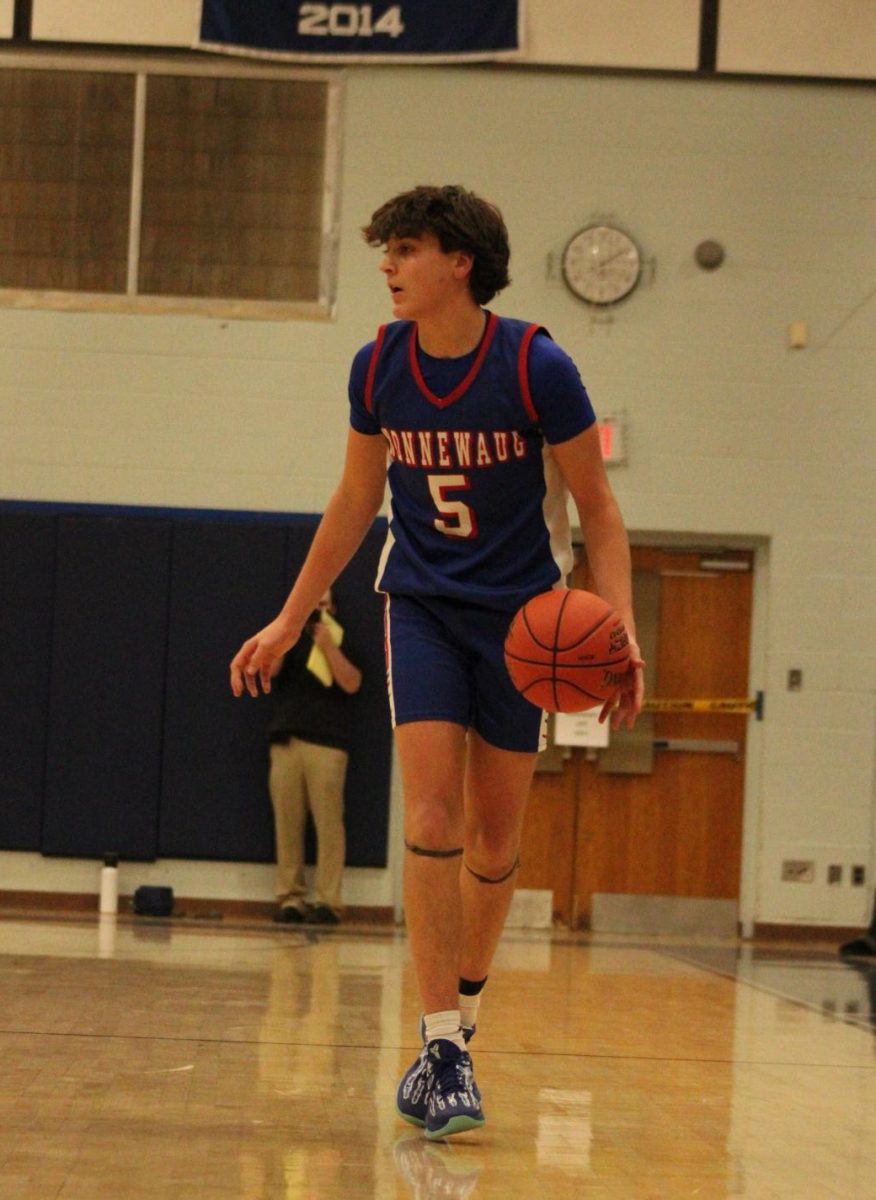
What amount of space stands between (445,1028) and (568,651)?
72cm

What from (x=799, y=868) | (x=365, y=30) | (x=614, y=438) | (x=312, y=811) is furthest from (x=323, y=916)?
(x=365, y=30)

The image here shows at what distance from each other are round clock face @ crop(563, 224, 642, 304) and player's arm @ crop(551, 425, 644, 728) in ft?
19.5

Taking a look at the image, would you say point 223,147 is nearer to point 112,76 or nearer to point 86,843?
point 112,76

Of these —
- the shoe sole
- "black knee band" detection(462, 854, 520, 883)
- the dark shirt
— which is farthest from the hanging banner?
the shoe sole

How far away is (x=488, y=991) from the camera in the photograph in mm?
5340

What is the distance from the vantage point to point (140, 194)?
8742 millimetres

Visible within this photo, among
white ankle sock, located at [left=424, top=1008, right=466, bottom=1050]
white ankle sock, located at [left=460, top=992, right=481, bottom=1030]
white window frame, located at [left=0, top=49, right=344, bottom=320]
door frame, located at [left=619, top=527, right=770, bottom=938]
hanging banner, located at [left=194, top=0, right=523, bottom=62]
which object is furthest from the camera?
door frame, located at [left=619, top=527, right=770, bottom=938]

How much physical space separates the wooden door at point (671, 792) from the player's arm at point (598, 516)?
5.89 m

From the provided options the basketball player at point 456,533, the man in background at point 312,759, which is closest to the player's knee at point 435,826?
the basketball player at point 456,533

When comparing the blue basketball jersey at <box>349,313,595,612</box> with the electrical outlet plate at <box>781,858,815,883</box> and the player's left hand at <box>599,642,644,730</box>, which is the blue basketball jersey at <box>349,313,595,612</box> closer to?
the player's left hand at <box>599,642,644,730</box>

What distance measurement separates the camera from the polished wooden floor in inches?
98.0

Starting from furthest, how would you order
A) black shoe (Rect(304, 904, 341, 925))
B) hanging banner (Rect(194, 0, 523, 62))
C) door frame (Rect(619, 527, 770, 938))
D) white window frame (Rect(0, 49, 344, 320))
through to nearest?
door frame (Rect(619, 527, 770, 938)) < white window frame (Rect(0, 49, 344, 320)) < hanging banner (Rect(194, 0, 523, 62)) < black shoe (Rect(304, 904, 341, 925))

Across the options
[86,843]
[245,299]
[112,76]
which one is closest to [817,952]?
[86,843]

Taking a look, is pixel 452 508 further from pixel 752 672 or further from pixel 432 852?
pixel 752 672
